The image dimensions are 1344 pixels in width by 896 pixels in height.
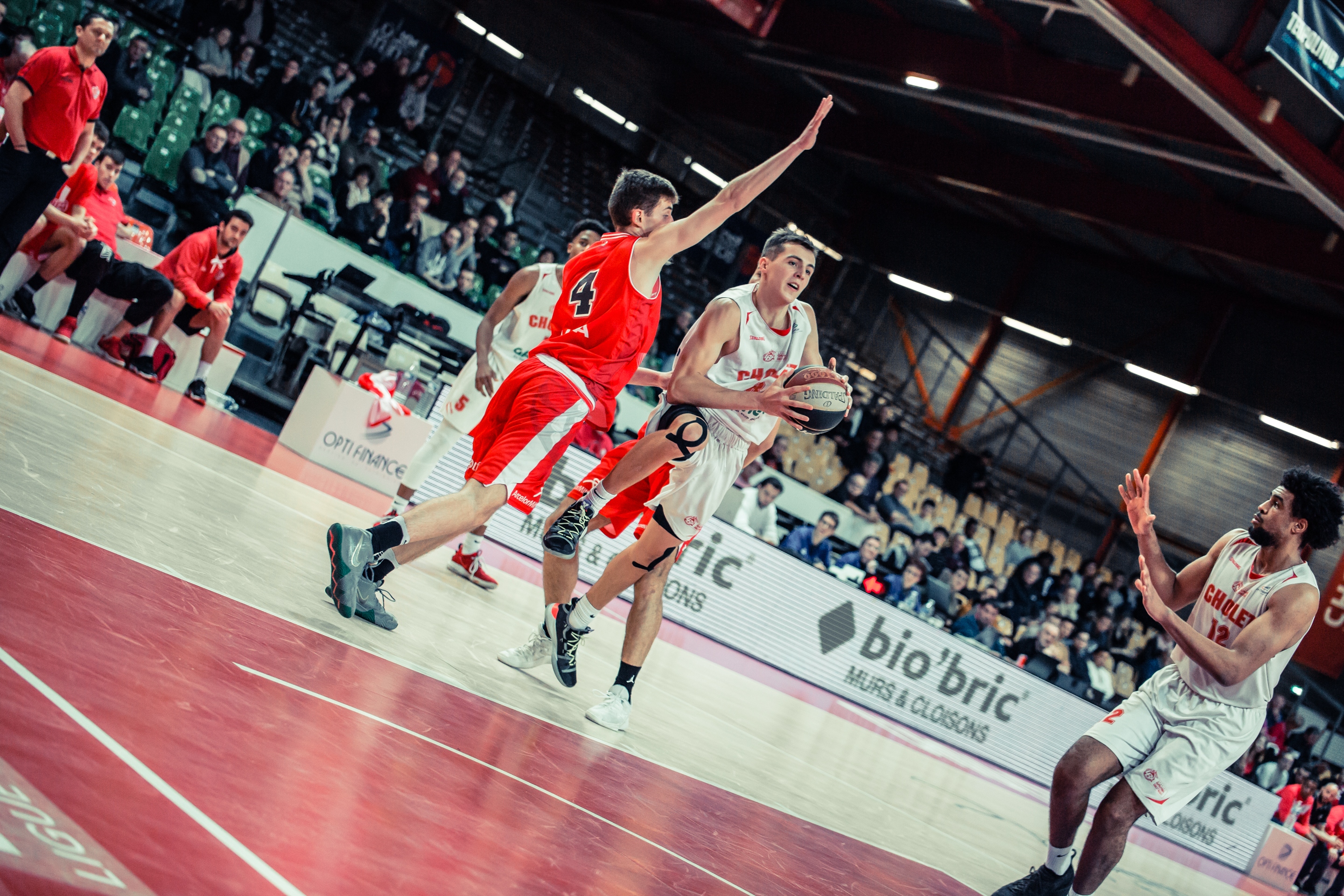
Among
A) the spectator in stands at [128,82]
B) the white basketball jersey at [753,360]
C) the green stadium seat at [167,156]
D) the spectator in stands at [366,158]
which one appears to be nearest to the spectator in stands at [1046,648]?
the white basketball jersey at [753,360]

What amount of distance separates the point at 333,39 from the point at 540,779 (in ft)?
48.0

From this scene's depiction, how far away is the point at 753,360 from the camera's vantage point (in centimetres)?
412

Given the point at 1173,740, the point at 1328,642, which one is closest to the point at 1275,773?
the point at 1328,642

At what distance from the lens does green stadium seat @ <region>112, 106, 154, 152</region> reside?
10031 millimetres

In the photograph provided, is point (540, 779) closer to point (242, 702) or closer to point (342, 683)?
point (342, 683)

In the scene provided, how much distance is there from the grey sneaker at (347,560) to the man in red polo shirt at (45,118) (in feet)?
15.5

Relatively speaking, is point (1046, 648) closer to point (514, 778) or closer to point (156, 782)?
point (514, 778)

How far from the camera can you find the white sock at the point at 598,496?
4.06 metres

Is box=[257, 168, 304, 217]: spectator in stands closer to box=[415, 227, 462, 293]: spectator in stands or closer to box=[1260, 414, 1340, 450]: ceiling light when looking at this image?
box=[415, 227, 462, 293]: spectator in stands

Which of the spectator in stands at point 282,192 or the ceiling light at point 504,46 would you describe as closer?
the spectator in stands at point 282,192

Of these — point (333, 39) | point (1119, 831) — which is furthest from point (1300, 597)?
point (333, 39)

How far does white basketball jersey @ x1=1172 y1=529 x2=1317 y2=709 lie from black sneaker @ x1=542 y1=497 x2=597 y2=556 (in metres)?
2.26

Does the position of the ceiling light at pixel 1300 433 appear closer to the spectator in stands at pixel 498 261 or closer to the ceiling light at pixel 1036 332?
the ceiling light at pixel 1036 332

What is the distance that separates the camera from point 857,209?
893 inches
